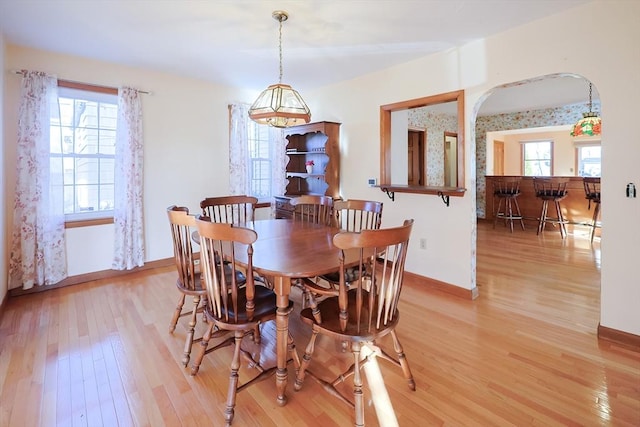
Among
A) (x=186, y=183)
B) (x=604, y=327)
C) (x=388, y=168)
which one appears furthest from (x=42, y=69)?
(x=604, y=327)

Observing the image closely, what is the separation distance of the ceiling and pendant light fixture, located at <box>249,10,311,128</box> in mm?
357

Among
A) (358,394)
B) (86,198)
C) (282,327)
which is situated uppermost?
(86,198)

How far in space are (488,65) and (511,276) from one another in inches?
91.8

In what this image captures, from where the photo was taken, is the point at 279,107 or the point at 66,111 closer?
the point at 279,107

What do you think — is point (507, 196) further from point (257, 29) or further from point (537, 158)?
point (257, 29)

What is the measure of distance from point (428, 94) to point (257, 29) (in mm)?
1798

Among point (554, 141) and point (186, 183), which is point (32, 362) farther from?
point (554, 141)

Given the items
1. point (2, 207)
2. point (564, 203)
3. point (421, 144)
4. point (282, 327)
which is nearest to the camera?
point (282, 327)

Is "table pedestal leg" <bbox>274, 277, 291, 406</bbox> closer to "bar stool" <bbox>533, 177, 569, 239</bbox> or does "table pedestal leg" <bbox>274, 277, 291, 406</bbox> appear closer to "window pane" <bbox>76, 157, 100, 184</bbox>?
"window pane" <bbox>76, 157, 100, 184</bbox>

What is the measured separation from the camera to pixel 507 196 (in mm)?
6391

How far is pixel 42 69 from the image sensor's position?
10.9 feet

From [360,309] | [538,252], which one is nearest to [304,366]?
[360,309]

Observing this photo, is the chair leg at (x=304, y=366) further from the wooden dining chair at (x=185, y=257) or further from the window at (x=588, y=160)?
the window at (x=588, y=160)

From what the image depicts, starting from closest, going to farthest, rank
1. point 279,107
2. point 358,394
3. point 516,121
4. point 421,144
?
1. point 358,394
2. point 279,107
3. point 421,144
4. point 516,121
